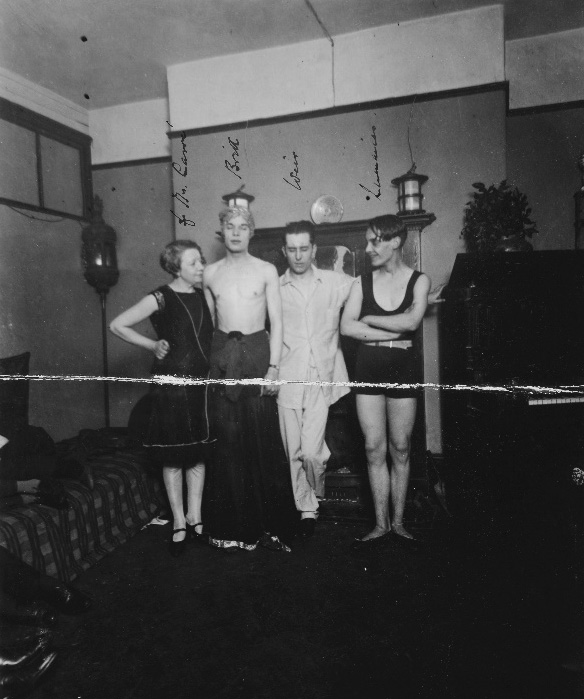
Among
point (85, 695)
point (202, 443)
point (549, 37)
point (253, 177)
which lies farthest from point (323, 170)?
point (85, 695)

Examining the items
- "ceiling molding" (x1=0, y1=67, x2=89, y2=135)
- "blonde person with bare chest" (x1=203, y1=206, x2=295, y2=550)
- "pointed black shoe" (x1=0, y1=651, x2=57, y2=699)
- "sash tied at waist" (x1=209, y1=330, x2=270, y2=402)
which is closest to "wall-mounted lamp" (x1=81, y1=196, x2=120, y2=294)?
"ceiling molding" (x1=0, y1=67, x2=89, y2=135)

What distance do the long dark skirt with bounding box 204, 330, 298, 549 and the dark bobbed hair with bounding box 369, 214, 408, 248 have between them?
3.17 ft

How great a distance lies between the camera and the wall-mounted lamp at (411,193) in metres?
2.62

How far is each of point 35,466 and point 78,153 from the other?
2.06 m

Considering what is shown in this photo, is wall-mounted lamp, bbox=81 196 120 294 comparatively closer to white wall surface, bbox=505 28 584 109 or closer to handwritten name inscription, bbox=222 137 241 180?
handwritten name inscription, bbox=222 137 241 180

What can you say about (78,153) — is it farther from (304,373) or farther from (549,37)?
(549,37)

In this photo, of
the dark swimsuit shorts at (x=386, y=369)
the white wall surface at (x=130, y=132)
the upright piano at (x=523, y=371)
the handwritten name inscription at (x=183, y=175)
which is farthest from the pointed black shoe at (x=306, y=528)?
the white wall surface at (x=130, y=132)

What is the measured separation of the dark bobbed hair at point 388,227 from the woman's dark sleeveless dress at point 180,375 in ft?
2.97

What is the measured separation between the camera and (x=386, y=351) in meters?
2.25

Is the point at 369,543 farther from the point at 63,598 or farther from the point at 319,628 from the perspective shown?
the point at 63,598

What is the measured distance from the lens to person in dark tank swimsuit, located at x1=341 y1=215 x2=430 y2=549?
2225mm

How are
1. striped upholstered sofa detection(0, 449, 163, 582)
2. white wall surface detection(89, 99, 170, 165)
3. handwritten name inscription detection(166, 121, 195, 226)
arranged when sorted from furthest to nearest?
white wall surface detection(89, 99, 170, 165), handwritten name inscription detection(166, 121, 195, 226), striped upholstered sofa detection(0, 449, 163, 582)

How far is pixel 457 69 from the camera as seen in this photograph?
8.20ft

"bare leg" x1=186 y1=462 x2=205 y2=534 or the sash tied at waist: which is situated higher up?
the sash tied at waist
